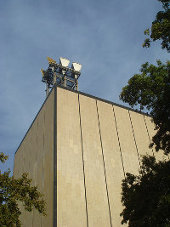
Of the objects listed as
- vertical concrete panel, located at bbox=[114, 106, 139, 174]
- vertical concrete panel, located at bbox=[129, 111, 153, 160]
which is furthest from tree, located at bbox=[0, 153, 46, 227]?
vertical concrete panel, located at bbox=[129, 111, 153, 160]

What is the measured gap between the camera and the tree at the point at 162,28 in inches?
514

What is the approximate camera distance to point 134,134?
116ft

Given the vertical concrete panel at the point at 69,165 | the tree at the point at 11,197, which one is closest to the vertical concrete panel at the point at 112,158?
the vertical concrete panel at the point at 69,165

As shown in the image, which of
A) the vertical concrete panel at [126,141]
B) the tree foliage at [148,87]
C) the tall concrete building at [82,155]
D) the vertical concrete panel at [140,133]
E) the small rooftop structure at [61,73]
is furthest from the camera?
the small rooftop structure at [61,73]

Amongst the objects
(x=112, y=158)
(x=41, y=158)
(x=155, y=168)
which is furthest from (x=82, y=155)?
(x=155, y=168)

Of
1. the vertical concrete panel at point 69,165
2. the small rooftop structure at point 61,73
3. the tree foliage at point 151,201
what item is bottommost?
the tree foliage at point 151,201

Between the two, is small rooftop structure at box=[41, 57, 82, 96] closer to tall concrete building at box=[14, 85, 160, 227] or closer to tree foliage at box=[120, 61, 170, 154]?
tall concrete building at box=[14, 85, 160, 227]

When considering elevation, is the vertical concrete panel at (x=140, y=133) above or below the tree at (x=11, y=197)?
above

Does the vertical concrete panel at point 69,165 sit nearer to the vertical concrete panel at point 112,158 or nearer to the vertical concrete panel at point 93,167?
the vertical concrete panel at point 93,167

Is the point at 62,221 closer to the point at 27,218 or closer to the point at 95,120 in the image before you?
the point at 27,218

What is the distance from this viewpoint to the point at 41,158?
3117cm

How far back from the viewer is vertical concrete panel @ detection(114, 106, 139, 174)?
31922 millimetres

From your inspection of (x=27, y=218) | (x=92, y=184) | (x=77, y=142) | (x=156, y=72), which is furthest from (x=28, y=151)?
(x=156, y=72)

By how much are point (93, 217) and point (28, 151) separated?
1720cm
